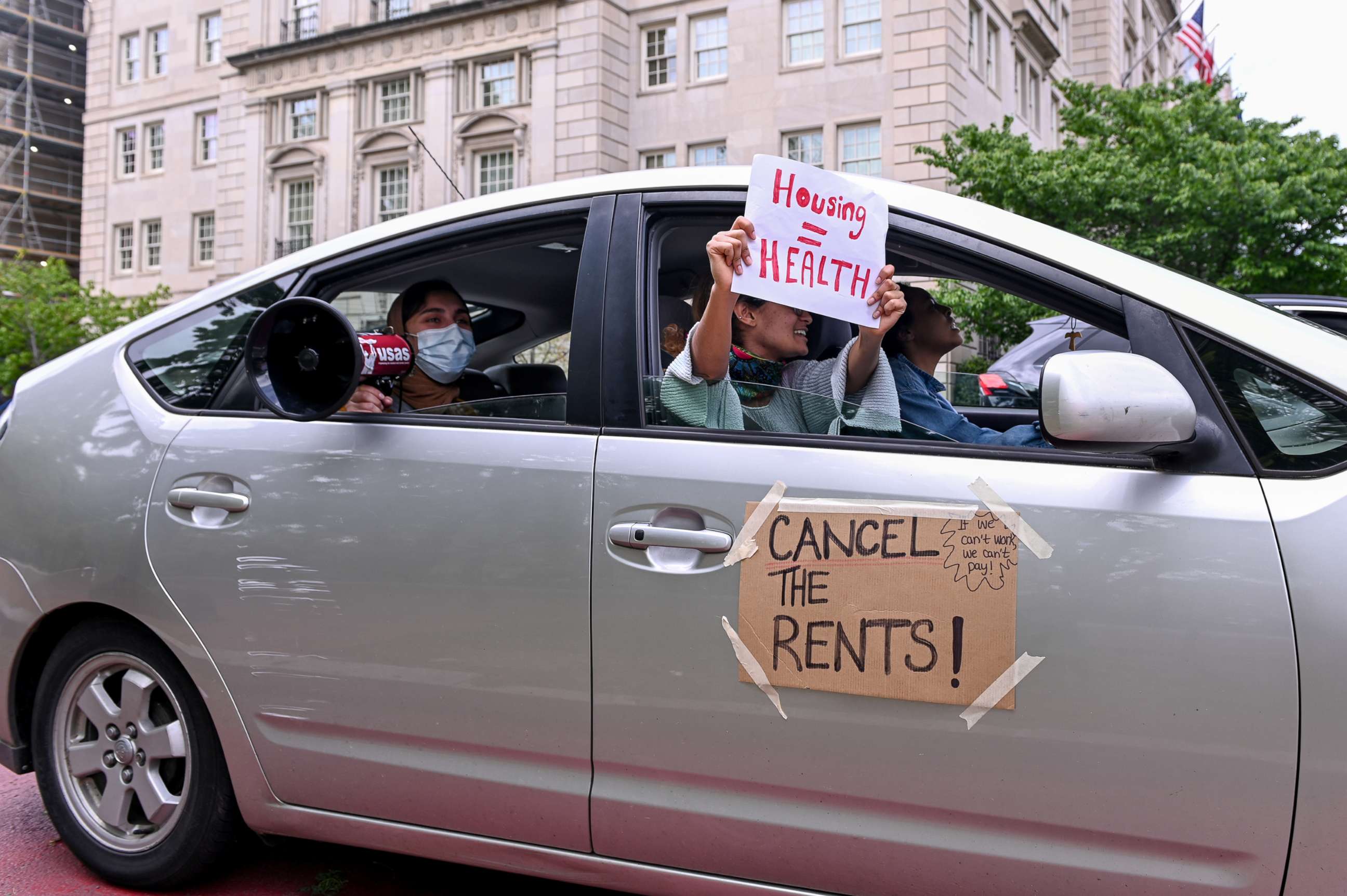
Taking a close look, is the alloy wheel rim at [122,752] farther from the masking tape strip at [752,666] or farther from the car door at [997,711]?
the masking tape strip at [752,666]

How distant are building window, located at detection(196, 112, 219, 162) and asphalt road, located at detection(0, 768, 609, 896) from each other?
37.0 m

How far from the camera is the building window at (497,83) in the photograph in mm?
Result: 29125

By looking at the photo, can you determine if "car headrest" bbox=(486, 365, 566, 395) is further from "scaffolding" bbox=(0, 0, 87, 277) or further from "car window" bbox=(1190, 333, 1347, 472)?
"scaffolding" bbox=(0, 0, 87, 277)

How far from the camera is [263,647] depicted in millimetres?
2551

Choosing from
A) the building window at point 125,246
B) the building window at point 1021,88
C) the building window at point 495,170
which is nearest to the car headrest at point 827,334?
the building window at point 495,170

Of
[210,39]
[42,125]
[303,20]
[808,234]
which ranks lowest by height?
[808,234]

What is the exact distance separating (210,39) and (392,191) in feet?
→ 37.9

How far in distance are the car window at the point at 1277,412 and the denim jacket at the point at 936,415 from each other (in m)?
0.36

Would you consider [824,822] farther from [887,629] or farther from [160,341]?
[160,341]

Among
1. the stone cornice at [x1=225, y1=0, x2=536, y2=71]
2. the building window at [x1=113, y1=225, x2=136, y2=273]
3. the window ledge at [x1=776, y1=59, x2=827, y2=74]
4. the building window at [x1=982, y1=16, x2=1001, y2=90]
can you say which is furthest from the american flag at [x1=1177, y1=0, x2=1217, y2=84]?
the building window at [x1=113, y1=225, x2=136, y2=273]

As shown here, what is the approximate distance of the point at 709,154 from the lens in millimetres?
26609

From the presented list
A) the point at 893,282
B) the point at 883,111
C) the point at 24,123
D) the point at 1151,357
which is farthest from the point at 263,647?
the point at 24,123

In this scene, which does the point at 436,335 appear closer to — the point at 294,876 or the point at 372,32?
the point at 294,876

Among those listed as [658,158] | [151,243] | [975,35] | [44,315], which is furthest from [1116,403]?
[151,243]
